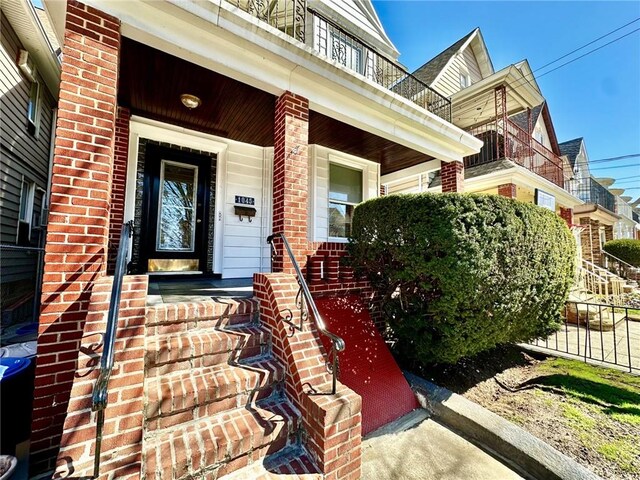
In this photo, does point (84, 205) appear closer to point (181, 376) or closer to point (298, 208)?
point (181, 376)

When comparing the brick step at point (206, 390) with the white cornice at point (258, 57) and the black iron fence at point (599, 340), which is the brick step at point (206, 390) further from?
the black iron fence at point (599, 340)

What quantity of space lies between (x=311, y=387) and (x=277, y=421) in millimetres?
329

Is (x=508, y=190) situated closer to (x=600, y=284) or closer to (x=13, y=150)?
(x=600, y=284)

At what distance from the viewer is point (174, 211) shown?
494 centimetres

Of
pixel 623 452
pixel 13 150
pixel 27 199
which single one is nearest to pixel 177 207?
pixel 13 150

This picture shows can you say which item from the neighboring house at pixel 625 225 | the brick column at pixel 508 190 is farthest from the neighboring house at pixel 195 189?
the neighboring house at pixel 625 225

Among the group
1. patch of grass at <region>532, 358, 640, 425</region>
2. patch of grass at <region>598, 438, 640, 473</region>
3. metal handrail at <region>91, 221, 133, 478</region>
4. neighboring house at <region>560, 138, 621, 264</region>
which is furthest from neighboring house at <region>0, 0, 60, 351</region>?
neighboring house at <region>560, 138, 621, 264</region>

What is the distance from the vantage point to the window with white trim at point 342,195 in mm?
6102

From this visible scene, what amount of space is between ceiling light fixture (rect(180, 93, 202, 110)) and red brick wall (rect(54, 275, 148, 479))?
9.73 feet

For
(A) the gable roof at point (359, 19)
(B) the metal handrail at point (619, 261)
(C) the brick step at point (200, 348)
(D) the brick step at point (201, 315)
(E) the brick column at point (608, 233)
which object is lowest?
(C) the brick step at point (200, 348)

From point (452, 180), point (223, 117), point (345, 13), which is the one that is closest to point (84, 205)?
point (223, 117)

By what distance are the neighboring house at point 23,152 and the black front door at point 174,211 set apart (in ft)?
4.84

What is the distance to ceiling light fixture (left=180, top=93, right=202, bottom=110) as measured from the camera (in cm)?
389

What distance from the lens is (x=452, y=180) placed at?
5824mm
